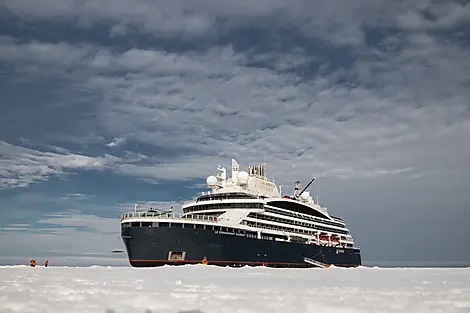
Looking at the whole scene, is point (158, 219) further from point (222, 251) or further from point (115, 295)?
point (115, 295)

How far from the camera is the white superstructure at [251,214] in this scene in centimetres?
4953

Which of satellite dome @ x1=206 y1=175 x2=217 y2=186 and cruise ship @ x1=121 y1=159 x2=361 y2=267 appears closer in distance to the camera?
cruise ship @ x1=121 y1=159 x2=361 y2=267

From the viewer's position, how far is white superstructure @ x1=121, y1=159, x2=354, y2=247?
49.5 metres

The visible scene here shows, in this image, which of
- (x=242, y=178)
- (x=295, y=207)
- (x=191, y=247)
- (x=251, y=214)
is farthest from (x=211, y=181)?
(x=191, y=247)

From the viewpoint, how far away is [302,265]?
61.3m

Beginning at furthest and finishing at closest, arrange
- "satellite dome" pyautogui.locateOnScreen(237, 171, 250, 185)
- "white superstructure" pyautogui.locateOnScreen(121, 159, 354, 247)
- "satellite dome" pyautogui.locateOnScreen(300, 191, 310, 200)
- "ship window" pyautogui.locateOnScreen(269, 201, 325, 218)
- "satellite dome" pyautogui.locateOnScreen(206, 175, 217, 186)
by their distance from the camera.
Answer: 1. "satellite dome" pyautogui.locateOnScreen(300, 191, 310, 200)
2. "satellite dome" pyautogui.locateOnScreen(237, 171, 250, 185)
3. "satellite dome" pyautogui.locateOnScreen(206, 175, 217, 186)
4. "ship window" pyautogui.locateOnScreen(269, 201, 325, 218)
5. "white superstructure" pyautogui.locateOnScreen(121, 159, 354, 247)

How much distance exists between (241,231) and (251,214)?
4857 mm

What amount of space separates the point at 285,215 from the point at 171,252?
23453 mm

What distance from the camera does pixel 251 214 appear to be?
57344 mm

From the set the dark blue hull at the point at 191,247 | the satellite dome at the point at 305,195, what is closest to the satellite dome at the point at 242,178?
the dark blue hull at the point at 191,247

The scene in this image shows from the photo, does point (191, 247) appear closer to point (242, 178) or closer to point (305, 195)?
point (242, 178)

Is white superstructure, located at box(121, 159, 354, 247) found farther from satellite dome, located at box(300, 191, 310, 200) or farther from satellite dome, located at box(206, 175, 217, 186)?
satellite dome, located at box(300, 191, 310, 200)

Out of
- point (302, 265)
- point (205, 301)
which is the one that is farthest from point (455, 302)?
point (302, 265)

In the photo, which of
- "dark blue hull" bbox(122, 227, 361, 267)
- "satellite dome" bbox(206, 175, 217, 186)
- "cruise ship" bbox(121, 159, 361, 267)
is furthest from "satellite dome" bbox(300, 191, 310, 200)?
Answer: "dark blue hull" bbox(122, 227, 361, 267)
